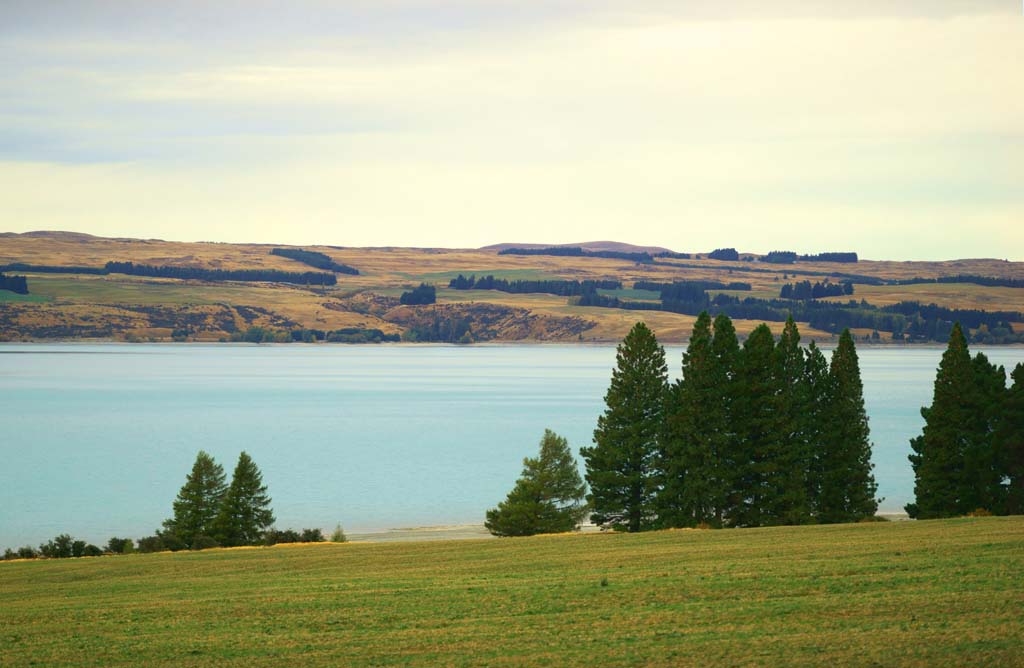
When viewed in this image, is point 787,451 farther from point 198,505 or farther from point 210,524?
point 198,505

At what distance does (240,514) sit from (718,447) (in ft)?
76.4

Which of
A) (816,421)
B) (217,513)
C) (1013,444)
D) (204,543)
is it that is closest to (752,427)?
(816,421)

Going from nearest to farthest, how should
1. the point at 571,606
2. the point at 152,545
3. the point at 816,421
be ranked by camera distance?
the point at 571,606
the point at 152,545
the point at 816,421

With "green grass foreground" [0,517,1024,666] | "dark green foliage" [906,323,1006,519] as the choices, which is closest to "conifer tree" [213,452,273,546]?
"green grass foreground" [0,517,1024,666]

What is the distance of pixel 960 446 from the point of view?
54.3m

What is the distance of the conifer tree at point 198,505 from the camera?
55.6m

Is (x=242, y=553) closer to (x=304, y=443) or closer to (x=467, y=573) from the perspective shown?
(x=467, y=573)

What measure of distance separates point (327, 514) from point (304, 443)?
46319 millimetres

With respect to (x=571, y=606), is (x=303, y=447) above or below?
below

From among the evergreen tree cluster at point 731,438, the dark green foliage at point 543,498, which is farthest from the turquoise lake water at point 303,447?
the evergreen tree cluster at point 731,438

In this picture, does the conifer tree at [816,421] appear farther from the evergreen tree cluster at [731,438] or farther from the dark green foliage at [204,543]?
the dark green foliage at [204,543]

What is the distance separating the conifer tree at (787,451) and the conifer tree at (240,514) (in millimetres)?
24427

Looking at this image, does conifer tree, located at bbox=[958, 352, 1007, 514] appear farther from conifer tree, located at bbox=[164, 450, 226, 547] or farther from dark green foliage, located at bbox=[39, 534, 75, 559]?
dark green foliage, located at bbox=[39, 534, 75, 559]

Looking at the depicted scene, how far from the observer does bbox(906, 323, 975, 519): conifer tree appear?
176 feet
